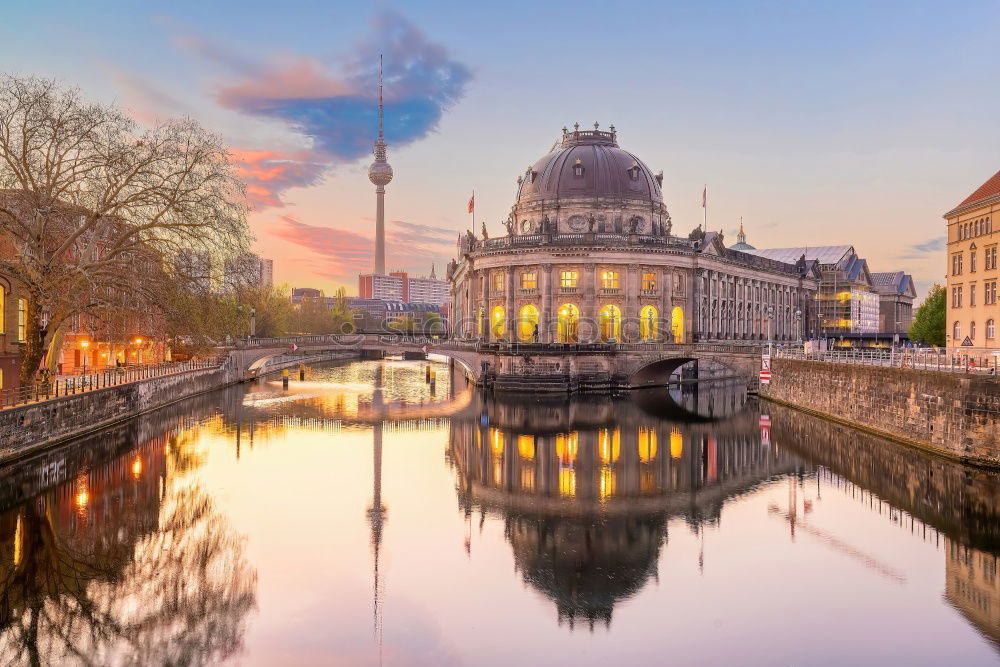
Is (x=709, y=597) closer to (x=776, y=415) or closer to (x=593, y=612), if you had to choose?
(x=593, y=612)

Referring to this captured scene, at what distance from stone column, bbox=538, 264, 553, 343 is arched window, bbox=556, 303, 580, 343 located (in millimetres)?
1274

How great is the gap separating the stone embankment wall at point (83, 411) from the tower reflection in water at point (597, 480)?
64.8 ft

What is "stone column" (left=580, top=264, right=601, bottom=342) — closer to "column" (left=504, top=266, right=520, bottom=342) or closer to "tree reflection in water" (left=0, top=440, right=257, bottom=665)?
"column" (left=504, top=266, right=520, bottom=342)

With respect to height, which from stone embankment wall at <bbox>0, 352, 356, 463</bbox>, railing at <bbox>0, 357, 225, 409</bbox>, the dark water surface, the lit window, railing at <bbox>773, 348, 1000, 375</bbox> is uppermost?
the lit window

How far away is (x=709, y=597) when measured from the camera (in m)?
19.2

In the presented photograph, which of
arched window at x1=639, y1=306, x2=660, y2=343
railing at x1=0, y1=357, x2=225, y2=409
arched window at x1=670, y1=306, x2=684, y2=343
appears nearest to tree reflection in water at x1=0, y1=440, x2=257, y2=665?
railing at x1=0, y1=357, x2=225, y2=409

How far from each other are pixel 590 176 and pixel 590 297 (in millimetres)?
21689

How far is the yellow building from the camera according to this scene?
52.7 meters

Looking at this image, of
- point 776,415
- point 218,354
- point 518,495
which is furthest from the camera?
point 218,354

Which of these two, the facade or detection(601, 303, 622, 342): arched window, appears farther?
the facade

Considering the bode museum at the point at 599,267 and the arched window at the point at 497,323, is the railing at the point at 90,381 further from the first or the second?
the bode museum at the point at 599,267

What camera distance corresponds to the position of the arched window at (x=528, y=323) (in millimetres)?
84750

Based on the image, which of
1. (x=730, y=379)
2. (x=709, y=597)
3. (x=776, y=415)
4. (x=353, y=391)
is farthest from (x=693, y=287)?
(x=709, y=597)

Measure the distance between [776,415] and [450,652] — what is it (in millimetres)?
44921
